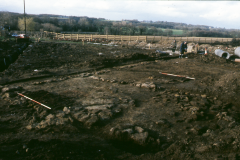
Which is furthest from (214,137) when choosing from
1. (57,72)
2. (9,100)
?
(57,72)

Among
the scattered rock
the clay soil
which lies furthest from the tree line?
the scattered rock

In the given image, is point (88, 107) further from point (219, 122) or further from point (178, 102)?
point (219, 122)

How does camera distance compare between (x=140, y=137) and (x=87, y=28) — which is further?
(x=87, y=28)

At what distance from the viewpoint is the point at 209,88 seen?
8492mm

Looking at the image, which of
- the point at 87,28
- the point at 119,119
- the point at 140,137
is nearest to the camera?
the point at 140,137

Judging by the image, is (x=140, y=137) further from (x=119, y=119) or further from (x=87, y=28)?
(x=87, y=28)

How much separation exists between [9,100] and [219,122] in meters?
6.61

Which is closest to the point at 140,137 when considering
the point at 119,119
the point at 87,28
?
the point at 119,119

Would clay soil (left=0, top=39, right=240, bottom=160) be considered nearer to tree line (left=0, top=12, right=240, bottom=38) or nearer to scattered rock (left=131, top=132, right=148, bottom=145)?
scattered rock (left=131, top=132, right=148, bottom=145)

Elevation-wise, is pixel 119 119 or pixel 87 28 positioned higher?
pixel 87 28

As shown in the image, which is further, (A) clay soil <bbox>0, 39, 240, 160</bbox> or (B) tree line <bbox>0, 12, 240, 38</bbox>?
(B) tree line <bbox>0, 12, 240, 38</bbox>

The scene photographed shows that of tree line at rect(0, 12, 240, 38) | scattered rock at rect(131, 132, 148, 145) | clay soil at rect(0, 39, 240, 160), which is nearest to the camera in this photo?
clay soil at rect(0, 39, 240, 160)

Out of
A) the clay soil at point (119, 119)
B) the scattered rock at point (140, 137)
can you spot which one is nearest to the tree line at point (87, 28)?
the clay soil at point (119, 119)

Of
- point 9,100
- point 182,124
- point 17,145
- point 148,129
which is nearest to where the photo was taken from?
point 17,145
